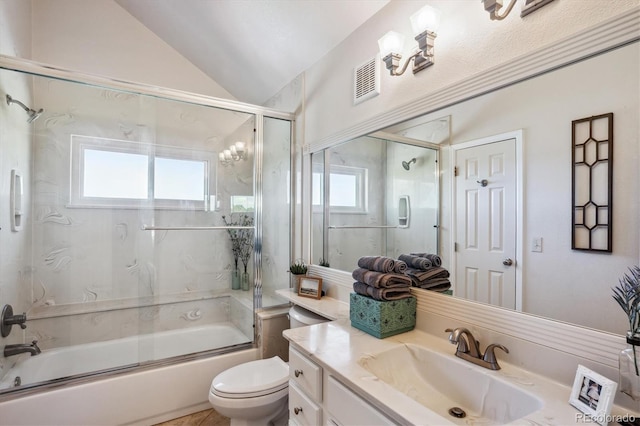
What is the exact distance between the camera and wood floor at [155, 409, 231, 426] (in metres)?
1.93

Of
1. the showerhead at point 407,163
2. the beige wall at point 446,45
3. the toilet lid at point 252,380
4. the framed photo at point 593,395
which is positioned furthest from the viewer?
the toilet lid at point 252,380

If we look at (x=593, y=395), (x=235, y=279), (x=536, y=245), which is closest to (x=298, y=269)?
(x=235, y=279)

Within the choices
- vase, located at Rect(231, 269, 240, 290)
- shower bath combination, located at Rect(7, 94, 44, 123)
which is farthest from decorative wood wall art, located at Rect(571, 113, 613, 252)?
shower bath combination, located at Rect(7, 94, 44, 123)

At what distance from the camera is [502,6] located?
103 cm

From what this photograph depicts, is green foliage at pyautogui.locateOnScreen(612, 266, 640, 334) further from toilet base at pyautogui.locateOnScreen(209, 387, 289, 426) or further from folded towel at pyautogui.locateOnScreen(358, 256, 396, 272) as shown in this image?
toilet base at pyautogui.locateOnScreen(209, 387, 289, 426)

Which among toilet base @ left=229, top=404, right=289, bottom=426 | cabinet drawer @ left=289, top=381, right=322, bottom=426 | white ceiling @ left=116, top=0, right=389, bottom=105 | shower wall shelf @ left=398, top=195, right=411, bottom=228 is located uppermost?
white ceiling @ left=116, top=0, right=389, bottom=105

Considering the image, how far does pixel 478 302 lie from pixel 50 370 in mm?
2536

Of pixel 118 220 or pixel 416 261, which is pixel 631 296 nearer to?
pixel 416 261

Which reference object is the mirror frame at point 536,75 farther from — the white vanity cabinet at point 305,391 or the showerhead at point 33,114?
the showerhead at point 33,114

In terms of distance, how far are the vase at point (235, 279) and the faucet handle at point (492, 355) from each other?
203 cm

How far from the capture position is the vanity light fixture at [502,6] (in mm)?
969

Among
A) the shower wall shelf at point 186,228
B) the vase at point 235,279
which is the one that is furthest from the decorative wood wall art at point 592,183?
the vase at point 235,279

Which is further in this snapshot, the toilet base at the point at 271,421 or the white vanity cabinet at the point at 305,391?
the toilet base at the point at 271,421

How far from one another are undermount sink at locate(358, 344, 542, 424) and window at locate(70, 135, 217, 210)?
1.94 metres
